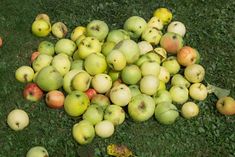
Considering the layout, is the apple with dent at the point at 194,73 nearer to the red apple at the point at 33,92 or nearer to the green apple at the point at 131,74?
the green apple at the point at 131,74

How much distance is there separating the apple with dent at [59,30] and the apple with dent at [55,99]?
4.32 feet

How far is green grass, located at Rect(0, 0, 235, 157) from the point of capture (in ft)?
17.9

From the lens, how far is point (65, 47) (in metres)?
6.32

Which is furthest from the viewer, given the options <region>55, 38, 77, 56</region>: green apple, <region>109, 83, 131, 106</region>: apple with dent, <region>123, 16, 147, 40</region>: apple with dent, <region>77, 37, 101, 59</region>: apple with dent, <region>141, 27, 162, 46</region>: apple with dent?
<region>123, 16, 147, 40</region>: apple with dent

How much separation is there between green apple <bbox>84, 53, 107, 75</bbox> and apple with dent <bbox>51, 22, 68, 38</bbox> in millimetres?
1130

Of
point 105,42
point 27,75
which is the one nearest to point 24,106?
point 27,75

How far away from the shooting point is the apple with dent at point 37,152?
521cm

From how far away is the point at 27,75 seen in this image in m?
6.11

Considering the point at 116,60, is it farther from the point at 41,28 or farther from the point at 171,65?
the point at 41,28

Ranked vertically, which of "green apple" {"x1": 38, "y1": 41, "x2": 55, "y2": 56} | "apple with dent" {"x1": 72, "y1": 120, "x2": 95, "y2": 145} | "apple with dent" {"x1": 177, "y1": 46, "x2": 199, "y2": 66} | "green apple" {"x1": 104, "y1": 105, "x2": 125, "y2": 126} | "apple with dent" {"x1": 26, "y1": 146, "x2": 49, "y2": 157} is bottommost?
"apple with dent" {"x1": 26, "y1": 146, "x2": 49, "y2": 157}

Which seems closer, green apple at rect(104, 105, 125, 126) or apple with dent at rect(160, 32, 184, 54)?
green apple at rect(104, 105, 125, 126)

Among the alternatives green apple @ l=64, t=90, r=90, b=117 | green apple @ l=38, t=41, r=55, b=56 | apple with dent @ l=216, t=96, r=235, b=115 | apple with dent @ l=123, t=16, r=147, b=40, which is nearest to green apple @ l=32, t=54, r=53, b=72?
green apple @ l=38, t=41, r=55, b=56

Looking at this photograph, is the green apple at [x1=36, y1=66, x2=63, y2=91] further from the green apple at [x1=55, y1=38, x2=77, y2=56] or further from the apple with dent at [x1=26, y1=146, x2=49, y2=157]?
the apple with dent at [x1=26, y1=146, x2=49, y2=157]

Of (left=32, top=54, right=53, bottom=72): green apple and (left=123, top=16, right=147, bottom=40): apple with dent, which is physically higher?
(left=123, top=16, right=147, bottom=40): apple with dent
